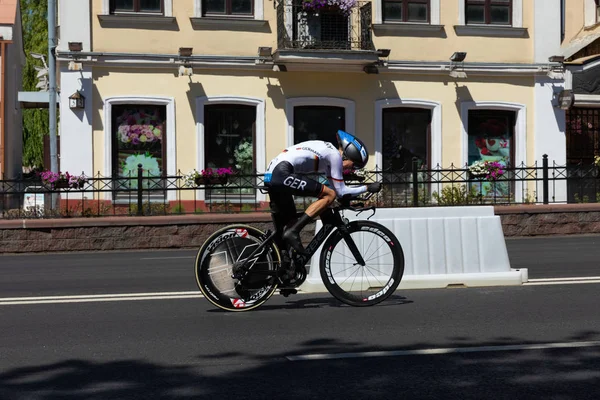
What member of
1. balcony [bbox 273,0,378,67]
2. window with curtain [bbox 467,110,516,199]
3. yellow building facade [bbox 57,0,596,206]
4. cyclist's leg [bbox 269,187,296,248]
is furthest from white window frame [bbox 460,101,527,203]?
cyclist's leg [bbox 269,187,296,248]

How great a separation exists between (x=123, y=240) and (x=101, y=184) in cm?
308

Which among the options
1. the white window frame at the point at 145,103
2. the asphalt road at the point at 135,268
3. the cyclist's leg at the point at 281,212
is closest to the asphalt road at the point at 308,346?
the asphalt road at the point at 135,268

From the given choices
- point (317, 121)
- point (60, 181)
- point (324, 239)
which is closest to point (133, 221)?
point (60, 181)

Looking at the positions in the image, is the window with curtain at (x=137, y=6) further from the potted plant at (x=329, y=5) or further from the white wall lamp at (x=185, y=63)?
the potted plant at (x=329, y=5)

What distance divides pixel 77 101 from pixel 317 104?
5597 mm

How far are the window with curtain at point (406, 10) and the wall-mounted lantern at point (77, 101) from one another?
7373mm

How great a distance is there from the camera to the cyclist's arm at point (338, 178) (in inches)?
318

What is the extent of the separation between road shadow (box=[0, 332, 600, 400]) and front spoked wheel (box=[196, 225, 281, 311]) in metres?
1.78

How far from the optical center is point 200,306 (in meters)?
8.84

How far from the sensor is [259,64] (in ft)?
74.4

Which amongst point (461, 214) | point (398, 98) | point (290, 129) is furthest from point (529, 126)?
point (461, 214)

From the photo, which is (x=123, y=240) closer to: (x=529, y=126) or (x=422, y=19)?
(x=422, y=19)

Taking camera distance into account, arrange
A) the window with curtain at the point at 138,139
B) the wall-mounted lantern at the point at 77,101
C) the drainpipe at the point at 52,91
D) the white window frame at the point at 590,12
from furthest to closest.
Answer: the white window frame at the point at 590,12, the drainpipe at the point at 52,91, the window with curtain at the point at 138,139, the wall-mounted lantern at the point at 77,101

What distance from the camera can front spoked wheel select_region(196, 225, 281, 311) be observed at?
818 centimetres
